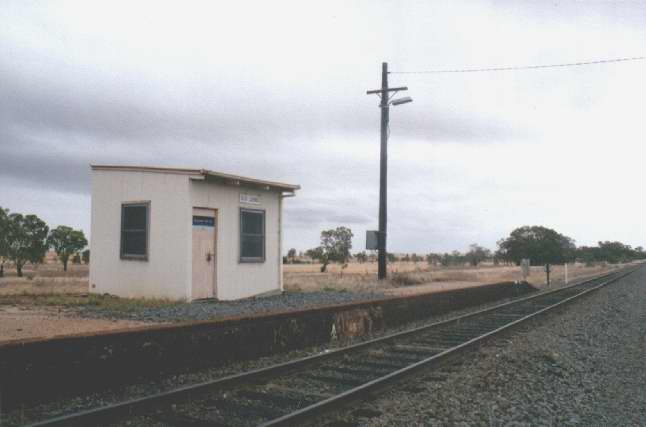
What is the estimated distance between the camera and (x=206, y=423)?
15.6ft

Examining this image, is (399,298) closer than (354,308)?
No

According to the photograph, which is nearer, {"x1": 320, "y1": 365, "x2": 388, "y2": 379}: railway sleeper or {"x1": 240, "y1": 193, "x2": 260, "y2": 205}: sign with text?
{"x1": 320, "y1": 365, "x2": 388, "y2": 379}: railway sleeper

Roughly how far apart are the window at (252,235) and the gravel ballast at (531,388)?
8.10 meters

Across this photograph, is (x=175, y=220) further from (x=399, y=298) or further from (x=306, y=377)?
(x=306, y=377)

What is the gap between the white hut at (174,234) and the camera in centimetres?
1385

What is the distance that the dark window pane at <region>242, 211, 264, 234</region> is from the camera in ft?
52.1

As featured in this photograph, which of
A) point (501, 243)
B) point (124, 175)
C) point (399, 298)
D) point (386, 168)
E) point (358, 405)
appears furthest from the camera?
point (501, 243)

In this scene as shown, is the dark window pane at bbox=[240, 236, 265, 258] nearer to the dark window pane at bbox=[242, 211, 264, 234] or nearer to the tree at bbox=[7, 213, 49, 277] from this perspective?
the dark window pane at bbox=[242, 211, 264, 234]

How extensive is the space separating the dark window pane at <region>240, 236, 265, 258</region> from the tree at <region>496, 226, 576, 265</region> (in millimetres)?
70730

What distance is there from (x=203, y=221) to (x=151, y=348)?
26.1ft

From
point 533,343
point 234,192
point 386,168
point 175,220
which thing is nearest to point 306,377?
point 533,343

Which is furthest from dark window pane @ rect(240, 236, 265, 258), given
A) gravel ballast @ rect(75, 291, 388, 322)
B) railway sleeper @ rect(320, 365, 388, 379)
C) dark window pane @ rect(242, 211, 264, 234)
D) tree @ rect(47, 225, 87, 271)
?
tree @ rect(47, 225, 87, 271)

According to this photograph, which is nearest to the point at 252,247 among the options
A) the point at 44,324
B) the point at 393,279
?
the point at 44,324

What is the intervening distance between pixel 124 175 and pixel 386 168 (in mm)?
10978
